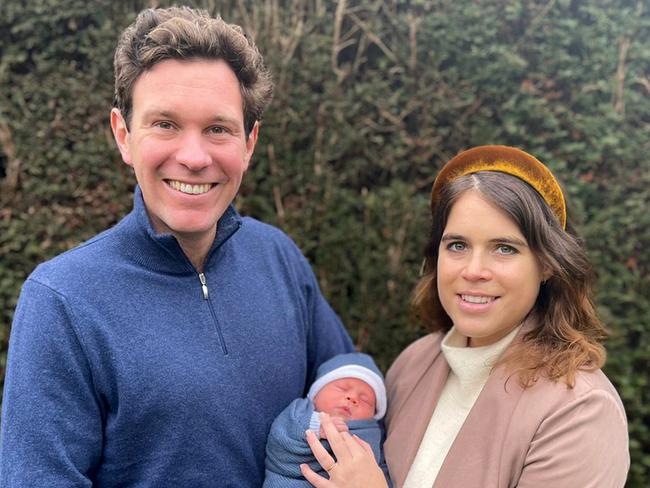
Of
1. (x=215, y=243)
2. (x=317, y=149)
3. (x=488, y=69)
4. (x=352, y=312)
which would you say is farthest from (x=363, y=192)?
(x=215, y=243)

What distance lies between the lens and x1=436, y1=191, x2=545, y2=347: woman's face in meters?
1.95

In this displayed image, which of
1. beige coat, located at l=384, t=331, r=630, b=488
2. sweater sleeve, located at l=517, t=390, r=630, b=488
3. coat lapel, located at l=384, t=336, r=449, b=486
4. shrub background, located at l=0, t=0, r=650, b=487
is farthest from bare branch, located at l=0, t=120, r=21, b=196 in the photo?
sweater sleeve, located at l=517, t=390, r=630, b=488

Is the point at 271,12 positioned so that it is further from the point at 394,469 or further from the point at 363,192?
the point at 394,469

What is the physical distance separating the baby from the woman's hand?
0.04 m

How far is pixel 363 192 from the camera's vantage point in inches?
135

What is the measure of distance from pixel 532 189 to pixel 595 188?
149 centimetres

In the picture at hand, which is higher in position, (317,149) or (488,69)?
(488,69)

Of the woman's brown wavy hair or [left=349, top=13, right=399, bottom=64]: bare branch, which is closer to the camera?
the woman's brown wavy hair

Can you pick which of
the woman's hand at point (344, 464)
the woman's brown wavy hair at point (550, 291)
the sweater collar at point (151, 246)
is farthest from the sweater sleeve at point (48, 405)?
the woman's brown wavy hair at point (550, 291)

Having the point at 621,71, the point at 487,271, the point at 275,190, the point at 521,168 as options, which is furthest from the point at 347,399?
the point at 621,71

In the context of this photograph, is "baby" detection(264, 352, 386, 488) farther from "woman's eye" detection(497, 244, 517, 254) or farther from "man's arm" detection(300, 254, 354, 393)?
"woman's eye" detection(497, 244, 517, 254)

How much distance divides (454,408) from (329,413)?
1.59ft

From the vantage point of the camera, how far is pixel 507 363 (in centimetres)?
197

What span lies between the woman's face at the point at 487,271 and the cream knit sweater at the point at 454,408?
0.08m
